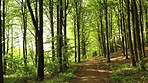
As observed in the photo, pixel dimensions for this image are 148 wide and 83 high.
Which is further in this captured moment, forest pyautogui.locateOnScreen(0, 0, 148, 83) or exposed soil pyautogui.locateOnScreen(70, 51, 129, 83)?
forest pyautogui.locateOnScreen(0, 0, 148, 83)

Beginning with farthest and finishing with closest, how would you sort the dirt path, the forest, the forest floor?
the forest, the forest floor, the dirt path

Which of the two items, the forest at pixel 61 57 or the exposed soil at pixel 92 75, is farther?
the forest at pixel 61 57

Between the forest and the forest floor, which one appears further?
the forest

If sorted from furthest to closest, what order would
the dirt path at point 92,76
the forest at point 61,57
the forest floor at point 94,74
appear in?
the forest at point 61,57 < the forest floor at point 94,74 < the dirt path at point 92,76

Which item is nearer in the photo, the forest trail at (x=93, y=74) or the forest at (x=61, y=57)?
the forest trail at (x=93, y=74)

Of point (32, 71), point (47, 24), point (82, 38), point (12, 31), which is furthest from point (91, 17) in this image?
point (32, 71)

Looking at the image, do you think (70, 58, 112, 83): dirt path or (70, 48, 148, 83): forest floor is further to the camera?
(70, 48, 148, 83): forest floor

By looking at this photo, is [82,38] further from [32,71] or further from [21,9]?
[32,71]

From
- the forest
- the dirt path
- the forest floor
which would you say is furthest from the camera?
the forest

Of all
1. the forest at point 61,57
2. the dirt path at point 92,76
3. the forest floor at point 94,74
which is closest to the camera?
the dirt path at point 92,76

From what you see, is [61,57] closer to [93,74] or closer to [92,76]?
[93,74]

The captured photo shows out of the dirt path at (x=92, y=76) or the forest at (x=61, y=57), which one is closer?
the dirt path at (x=92, y=76)

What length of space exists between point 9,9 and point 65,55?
1431 centimetres

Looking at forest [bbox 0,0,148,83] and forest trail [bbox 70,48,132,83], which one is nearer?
forest trail [bbox 70,48,132,83]
